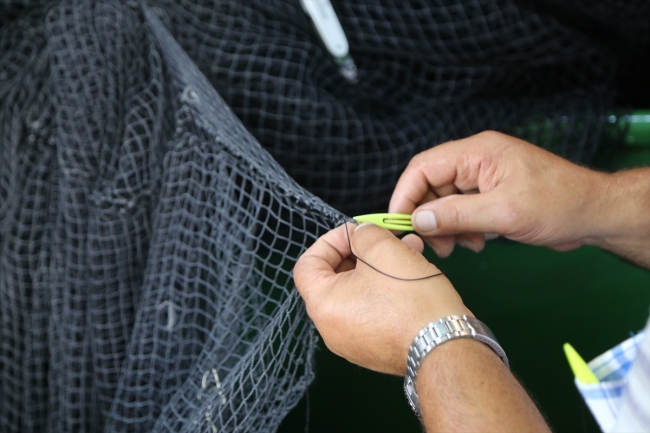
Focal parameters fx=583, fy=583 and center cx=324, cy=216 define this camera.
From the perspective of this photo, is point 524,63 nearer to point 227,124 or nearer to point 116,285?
point 227,124

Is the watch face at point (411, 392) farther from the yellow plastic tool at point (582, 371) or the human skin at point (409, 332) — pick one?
the yellow plastic tool at point (582, 371)

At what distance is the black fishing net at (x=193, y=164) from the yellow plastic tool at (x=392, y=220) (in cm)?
5

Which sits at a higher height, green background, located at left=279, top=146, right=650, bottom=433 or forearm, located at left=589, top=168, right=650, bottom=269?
forearm, located at left=589, top=168, right=650, bottom=269

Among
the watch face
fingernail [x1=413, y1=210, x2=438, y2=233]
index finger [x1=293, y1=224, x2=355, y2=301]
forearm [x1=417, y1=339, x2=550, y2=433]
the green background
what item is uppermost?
fingernail [x1=413, y1=210, x2=438, y2=233]

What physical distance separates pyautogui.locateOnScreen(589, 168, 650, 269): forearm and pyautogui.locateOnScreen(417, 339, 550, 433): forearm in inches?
14.1

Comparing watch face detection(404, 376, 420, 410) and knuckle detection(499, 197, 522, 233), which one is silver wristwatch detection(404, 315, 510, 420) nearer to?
watch face detection(404, 376, 420, 410)

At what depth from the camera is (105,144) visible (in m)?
0.79

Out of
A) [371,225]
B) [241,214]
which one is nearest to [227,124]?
[241,214]

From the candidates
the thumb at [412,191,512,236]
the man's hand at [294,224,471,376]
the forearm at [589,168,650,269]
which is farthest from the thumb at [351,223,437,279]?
the forearm at [589,168,650,269]

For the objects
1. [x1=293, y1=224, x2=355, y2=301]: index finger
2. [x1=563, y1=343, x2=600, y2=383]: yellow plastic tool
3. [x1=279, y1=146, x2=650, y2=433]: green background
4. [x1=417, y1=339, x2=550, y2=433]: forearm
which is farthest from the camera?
[x1=279, y1=146, x2=650, y2=433]: green background

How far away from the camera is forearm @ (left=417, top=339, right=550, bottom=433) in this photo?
0.46 m

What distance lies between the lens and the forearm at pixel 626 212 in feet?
2.49

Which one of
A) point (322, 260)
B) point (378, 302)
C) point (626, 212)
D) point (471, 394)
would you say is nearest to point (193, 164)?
point (322, 260)

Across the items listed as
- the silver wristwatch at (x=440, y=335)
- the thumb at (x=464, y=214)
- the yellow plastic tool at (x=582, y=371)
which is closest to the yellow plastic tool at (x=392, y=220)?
the thumb at (x=464, y=214)
